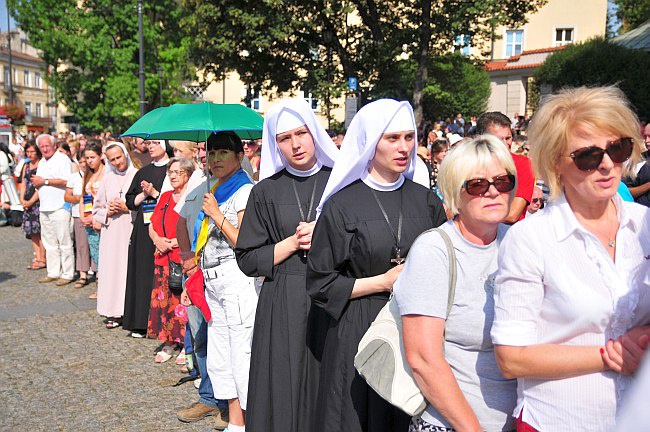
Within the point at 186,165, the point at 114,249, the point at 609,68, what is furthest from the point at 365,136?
the point at 609,68

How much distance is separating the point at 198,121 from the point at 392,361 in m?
2.80

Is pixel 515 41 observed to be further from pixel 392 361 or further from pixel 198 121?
pixel 392 361

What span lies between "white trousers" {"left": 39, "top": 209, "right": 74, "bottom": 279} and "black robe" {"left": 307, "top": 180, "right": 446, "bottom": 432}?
831cm

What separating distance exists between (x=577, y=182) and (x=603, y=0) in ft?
161

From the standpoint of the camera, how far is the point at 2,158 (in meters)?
14.2

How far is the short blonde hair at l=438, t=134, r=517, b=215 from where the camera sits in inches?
93.3

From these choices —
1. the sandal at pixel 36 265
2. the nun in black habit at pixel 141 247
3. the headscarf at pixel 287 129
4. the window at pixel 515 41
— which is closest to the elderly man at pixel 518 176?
the headscarf at pixel 287 129

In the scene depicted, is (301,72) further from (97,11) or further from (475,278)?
(475,278)

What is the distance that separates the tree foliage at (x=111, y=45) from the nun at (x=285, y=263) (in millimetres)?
30704

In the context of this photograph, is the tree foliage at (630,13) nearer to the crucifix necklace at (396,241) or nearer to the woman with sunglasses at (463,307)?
the crucifix necklace at (396,241)

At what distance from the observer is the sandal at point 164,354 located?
654 cm

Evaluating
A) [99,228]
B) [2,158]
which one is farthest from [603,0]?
[99,228]

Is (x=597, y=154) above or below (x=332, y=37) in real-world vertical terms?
below

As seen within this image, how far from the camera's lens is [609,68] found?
1959 cm
